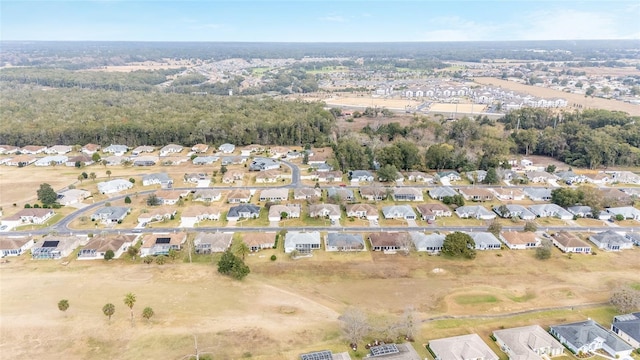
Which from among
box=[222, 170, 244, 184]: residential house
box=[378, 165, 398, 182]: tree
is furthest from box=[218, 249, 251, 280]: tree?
box=[378, 165, 398, 182]: tree

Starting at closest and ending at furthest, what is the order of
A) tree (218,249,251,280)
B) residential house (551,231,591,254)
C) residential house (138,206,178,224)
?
tree (218,249,251,280) → residential house (551,231,591,254) → residential house (138,206,178,224)

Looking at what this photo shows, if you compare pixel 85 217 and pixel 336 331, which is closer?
pixel 336 331

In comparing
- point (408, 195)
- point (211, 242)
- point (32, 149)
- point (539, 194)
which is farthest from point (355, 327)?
point (32, 149)

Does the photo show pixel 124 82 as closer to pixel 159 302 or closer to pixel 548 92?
pixel 159 302

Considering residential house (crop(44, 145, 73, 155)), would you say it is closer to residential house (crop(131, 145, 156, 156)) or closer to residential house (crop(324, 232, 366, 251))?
residential house (crop(131, 145, 156, 156))

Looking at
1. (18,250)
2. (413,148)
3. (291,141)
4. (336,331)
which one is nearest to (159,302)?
(336,331)

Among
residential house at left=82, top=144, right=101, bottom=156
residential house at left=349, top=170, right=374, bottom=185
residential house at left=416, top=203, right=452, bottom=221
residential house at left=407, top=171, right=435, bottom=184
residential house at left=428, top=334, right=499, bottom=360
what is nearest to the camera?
residential house at left=428, top=334, right=499, bottom=360

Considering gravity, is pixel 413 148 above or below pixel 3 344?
above

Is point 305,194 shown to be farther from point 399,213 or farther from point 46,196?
point 46,196
